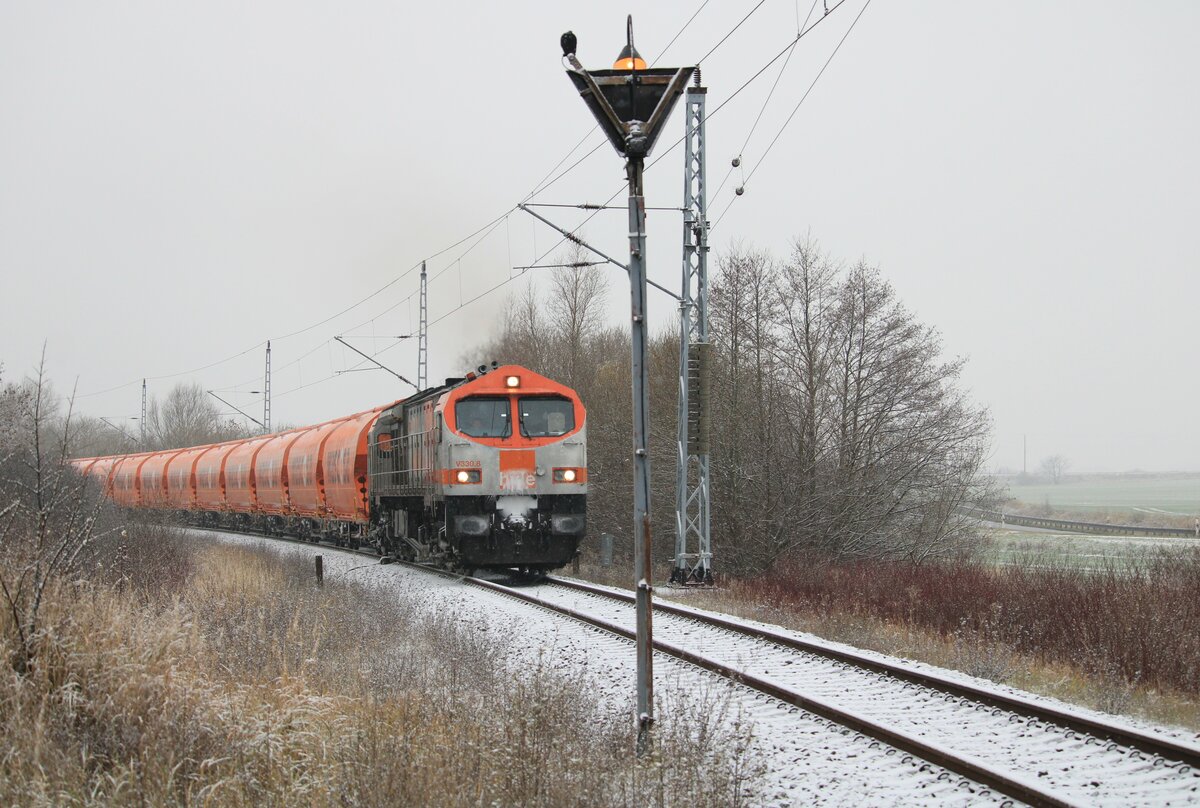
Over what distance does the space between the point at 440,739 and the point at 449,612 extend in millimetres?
7620

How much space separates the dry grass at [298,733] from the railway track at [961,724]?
1097 millimetres

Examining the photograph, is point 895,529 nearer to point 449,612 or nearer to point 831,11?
point 449,612

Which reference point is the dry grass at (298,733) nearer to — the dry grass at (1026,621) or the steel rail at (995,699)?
the steel rail at (995,699)

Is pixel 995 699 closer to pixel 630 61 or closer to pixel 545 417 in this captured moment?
pixel 630 61

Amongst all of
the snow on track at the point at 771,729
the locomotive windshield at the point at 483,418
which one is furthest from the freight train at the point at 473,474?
the snow on track at the point at 771,729

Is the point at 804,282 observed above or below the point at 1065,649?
above

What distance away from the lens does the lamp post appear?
20.1 ft

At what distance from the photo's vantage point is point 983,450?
23.5 m

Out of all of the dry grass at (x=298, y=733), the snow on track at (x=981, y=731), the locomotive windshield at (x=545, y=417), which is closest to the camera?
the dry grass at (x=298, y=733)

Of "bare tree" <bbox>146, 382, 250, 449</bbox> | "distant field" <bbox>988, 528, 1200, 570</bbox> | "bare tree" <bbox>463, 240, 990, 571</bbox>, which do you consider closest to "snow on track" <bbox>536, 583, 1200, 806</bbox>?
"bare tree" <bbox>463, 240, 990, 571</bbox>

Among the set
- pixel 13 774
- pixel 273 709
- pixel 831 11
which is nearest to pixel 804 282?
pixel 831 11

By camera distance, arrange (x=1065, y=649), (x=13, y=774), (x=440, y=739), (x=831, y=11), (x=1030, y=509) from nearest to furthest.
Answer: (x=13, y=774) → (x=440, y=739) → (x=1065, y=649) → (x=831, y=11) → (x=1030, y=509)

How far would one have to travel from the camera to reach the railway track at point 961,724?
564cm

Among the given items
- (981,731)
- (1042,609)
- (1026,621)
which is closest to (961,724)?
(981,731)
